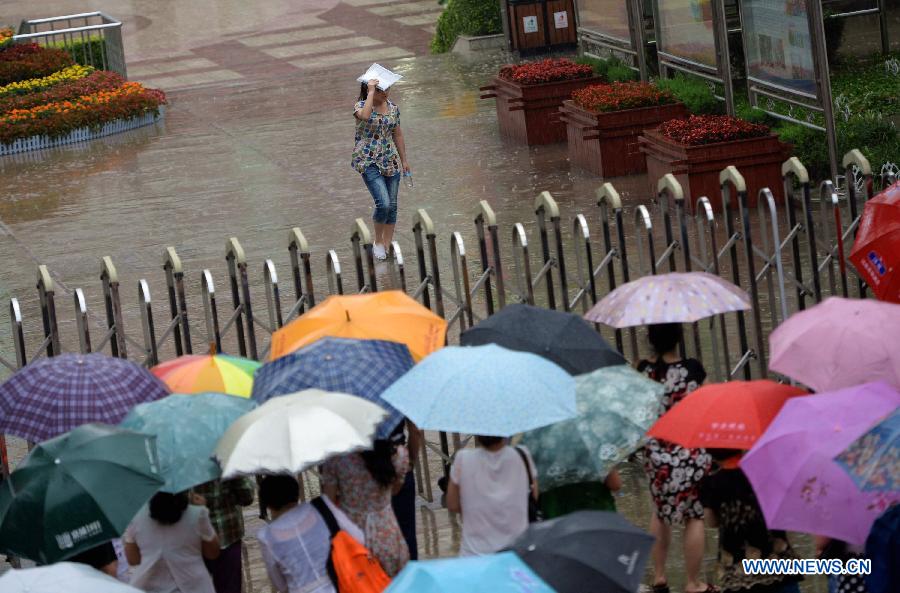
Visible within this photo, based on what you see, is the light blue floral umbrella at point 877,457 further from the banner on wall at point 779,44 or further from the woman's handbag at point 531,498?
the banner on wall at point 779,44

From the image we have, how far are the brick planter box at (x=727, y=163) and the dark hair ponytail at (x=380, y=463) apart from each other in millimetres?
7611

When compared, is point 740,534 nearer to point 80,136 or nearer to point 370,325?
point 370,325

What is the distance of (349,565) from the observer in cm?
570

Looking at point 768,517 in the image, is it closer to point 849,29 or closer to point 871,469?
point 871,469

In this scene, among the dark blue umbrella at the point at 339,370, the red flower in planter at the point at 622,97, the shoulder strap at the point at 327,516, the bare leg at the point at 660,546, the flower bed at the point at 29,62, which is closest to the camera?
the shoulder strap at the point at 327,516

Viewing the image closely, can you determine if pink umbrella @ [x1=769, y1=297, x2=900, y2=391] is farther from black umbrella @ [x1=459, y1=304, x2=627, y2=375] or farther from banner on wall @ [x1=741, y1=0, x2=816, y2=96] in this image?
banner on wall @ [x1=741, y1=0, x2=816, y2=96]

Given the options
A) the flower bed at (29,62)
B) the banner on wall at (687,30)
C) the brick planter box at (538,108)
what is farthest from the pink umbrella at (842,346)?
the flower bed at (29,62)

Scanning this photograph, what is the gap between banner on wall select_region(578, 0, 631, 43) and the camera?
17.7 metres

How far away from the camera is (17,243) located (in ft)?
49.6

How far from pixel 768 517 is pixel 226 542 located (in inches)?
97.1

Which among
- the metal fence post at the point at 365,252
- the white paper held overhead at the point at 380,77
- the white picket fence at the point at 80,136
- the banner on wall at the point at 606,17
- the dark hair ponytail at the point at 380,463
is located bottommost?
the dark hair ponytail at the point at 380,463

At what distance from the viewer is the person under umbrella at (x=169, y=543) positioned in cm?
615

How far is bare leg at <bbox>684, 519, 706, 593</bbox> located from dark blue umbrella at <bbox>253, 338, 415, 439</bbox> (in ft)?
4.45

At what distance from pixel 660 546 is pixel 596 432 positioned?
38.6 inches
